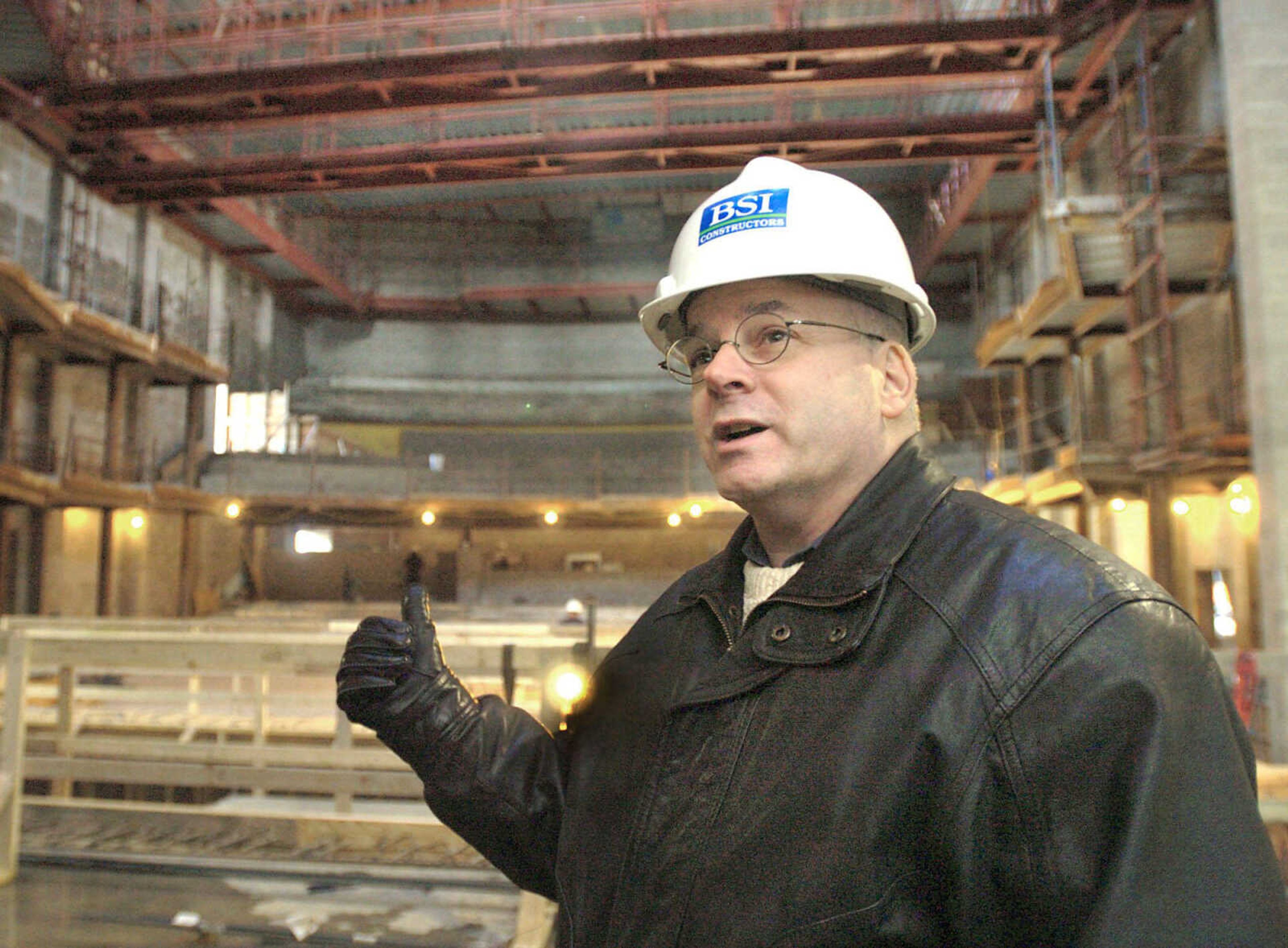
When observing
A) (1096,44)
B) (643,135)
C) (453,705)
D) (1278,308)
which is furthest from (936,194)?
(453,705)

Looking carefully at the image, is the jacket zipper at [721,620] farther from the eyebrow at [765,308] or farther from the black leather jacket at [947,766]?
the eyebrow at [765,308]

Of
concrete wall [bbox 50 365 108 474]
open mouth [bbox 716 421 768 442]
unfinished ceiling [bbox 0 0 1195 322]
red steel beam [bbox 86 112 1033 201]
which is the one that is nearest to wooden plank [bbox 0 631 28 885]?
open mouth [bbox 716 421 768 442]

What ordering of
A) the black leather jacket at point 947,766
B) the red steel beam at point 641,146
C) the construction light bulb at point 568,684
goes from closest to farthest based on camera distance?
the black leather jacket at point 947,766 → the construction light bulb at point 568,684 → the red steel beam at point 641,146

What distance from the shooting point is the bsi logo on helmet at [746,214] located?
55.7 inches

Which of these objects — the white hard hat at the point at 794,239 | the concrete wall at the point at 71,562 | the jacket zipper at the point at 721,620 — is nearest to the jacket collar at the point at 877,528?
the jacket zipper at the point at 721,620

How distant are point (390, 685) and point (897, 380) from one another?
48.4 inches

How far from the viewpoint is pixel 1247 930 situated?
902 mm

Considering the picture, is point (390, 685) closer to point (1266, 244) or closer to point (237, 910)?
point (237, 910)

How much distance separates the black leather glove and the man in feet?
0.06

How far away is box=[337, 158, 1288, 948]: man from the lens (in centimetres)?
95

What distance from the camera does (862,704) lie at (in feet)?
3.67

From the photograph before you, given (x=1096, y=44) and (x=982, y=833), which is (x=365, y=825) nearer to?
(x=982, y=833)

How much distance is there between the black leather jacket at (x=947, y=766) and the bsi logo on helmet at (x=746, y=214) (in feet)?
1.55

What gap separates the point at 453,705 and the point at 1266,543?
22.4ft
